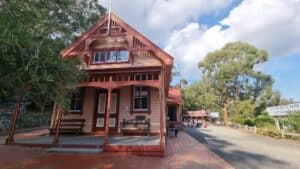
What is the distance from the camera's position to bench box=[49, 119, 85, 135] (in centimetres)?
1348

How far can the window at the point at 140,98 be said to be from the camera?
13.6 meters

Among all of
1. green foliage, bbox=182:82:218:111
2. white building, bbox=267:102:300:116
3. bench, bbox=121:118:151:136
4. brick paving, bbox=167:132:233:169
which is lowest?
brick paving, bbox=167:132:233:169

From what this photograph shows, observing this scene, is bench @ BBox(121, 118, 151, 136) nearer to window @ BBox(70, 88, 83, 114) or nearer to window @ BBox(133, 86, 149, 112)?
window @ BBox(133, 86, 149, 112)

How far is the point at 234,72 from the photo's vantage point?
4019 cm

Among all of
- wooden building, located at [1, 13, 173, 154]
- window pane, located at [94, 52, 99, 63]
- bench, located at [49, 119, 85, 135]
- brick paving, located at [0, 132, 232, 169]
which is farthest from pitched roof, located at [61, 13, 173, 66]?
brick paving, located at [0, 132, 232, 169]

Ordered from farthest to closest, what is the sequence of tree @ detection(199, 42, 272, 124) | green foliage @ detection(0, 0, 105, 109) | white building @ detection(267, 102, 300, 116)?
tree @ detection(199, 42, 272, 124)
white building @ detection(267, 102, 300, 116)
green foliage @ detection(0, 0, 105, 109)

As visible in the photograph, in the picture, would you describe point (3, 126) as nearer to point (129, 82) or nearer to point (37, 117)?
point (37, 117)

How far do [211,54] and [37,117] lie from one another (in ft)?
104

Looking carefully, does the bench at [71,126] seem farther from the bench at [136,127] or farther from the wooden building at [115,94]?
the bench at [136,127]

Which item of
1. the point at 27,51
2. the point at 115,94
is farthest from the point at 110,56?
the point at 27,51

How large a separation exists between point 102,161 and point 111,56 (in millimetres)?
7068

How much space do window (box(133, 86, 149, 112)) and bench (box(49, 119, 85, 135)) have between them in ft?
10.5

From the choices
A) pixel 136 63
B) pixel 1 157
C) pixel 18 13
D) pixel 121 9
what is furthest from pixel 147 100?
pixel 18 13

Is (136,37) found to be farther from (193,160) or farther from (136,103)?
(193,160)
